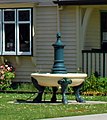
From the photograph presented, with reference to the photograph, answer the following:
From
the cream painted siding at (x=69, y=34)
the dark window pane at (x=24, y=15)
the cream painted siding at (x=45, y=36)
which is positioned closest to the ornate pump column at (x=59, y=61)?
the cream painted siding at (x=69, y=34)

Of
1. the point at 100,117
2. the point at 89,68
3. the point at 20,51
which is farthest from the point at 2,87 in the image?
the point at 100,117

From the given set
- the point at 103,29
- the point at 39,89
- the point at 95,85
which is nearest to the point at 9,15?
the point at 103,29

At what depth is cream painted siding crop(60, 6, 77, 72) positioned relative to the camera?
2542cm

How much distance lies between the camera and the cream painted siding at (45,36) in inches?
1015

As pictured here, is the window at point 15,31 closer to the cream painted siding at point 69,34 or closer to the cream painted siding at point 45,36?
the cream painted siding at point 45,36

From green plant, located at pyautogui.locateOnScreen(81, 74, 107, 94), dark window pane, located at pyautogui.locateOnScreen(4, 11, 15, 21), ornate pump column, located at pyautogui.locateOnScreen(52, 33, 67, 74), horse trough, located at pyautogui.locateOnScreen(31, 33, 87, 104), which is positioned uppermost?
dark window pane, located at pyautogui.locateOnScreen(4, 11, 15, 21)

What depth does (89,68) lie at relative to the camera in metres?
24.9

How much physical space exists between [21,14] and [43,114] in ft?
35.2

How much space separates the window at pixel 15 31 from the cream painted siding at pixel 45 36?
15.9 inches

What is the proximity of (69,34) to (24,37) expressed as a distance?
1.95 metres

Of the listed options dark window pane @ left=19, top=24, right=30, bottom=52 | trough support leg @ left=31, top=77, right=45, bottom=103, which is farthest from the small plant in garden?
trough support leg @ left=31, top=77, right=45, bottom=103

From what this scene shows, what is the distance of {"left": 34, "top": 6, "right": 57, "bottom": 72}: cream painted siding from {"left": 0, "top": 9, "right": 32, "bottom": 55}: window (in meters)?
0.40

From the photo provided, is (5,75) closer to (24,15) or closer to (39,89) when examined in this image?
(24,15)

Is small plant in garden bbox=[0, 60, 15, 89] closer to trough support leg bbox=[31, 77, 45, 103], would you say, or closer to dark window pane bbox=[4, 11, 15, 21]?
dark window pane bbox=[4, 11, 15, 21]
